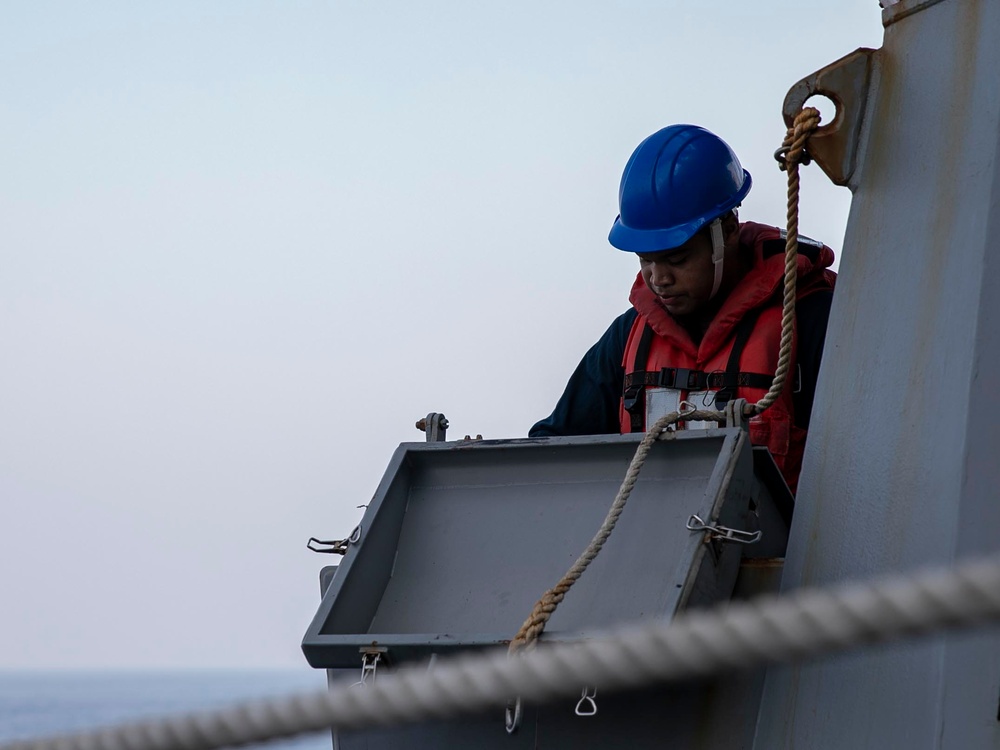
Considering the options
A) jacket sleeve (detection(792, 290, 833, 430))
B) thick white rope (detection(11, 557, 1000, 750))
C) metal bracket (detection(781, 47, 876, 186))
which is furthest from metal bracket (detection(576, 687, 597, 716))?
thick white rope (detection(11, 557, 1000, 750))

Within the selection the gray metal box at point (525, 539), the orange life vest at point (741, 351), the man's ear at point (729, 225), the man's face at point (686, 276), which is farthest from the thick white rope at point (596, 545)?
the man's ear at point (729, 225)

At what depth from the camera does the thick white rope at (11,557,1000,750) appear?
30.0 inches

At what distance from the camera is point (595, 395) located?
3373 millimetres

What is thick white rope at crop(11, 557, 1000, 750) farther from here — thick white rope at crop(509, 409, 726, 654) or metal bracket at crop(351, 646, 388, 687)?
metal bracket at crop(351, 646, 388, 687)

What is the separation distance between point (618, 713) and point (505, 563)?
406 mm

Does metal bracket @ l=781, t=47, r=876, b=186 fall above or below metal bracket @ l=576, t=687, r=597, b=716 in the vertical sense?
above

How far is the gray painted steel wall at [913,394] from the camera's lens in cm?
195

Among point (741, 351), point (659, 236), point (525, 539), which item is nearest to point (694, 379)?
point (741, 351)

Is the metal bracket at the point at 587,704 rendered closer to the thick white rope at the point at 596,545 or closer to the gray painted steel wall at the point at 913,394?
the thick white rope at the point at 596,545

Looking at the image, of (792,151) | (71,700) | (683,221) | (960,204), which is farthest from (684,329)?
(71,700)

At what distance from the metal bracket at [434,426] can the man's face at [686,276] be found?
2.18 feet

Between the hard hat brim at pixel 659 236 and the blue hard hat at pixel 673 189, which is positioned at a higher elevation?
the blue hard hat at pixel 673 189

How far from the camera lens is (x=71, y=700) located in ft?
128

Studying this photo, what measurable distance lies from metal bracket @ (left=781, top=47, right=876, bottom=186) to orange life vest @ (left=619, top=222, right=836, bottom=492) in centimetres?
55
